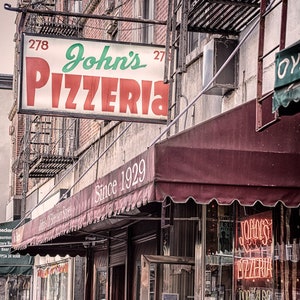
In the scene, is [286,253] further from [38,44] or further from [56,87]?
[38,44]

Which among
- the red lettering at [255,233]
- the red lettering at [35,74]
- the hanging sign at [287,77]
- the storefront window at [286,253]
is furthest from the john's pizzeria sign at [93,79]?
the hanging sign at [287,77]

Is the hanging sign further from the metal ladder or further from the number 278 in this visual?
the number 278

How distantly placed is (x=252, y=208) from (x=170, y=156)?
2599 millimetres

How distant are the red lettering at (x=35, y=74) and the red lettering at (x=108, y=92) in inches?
30.7

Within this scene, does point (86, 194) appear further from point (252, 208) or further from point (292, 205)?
point (292, 205)

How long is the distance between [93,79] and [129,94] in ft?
1.74

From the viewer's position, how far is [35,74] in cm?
1224

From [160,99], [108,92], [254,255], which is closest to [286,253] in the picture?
[254,255]

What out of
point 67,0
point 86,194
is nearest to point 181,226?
point 86,194

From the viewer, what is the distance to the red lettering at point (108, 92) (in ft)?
40.8

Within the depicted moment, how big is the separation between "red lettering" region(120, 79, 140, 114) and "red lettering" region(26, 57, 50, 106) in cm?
102

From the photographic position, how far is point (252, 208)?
10.9 metres

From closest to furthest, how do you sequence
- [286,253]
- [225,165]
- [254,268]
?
[225,165]
[286,253]
[254,268]

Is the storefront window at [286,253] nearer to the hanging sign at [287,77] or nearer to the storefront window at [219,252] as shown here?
the storefront window at [219,252]
